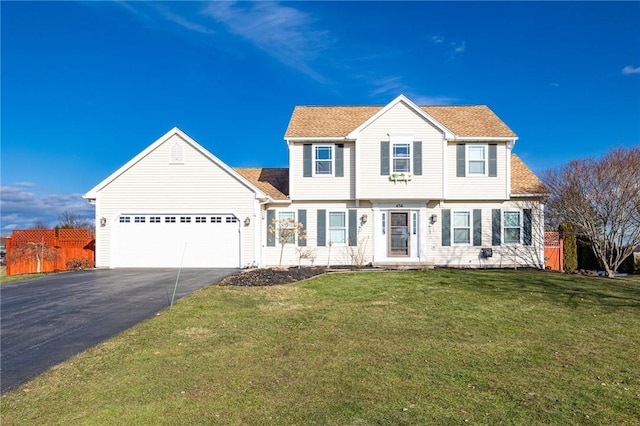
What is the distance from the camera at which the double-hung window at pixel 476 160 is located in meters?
17.4

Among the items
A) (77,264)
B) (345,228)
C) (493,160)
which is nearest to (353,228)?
(345,228)

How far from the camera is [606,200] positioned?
1510cm

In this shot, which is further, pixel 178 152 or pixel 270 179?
pixel 270 179

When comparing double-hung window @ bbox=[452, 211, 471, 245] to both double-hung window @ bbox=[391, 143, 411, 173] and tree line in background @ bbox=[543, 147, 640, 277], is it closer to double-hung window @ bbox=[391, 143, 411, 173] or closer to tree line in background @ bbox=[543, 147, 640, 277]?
double-hung window @ bbox=[391, 143, 411, 173]

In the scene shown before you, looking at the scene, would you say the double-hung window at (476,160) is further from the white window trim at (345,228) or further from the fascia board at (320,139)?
the white window trim at (345,228)

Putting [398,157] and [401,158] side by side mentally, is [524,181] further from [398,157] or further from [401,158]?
[398,157]

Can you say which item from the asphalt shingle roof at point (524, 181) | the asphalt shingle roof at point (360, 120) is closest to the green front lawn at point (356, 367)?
the asphalt shingle roof at point (524, 181)

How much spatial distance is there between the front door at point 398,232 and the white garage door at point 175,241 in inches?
265

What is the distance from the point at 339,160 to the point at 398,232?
4147 millimetres

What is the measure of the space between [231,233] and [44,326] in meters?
9.68

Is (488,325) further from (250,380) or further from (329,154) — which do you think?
(329,154)

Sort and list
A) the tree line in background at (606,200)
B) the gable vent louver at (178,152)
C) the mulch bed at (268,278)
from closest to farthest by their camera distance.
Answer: the mulch bed at (268,278), the tree line in background at (606,200), the gable vent louver at (178,152)

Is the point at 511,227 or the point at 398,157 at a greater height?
the point at 398,157

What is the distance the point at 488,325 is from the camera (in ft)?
24.5
